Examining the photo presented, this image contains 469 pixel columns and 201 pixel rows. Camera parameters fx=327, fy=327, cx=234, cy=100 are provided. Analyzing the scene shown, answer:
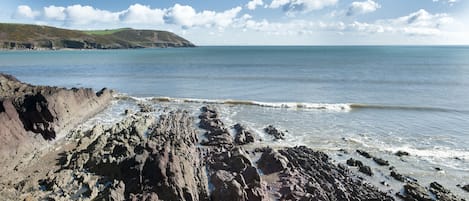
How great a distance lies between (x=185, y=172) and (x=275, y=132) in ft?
43.3

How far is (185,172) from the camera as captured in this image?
16.5 metres

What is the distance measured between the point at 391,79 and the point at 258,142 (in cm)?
5321

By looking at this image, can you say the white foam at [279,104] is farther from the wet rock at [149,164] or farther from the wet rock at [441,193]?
the wet rock at [441,193]

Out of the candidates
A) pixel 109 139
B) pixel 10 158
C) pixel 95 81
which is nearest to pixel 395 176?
pixel 109 139

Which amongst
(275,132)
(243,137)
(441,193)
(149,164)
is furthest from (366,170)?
(149,164)

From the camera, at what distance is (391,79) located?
68.8 meters

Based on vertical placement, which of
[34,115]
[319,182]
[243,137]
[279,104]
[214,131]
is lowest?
[319,182]

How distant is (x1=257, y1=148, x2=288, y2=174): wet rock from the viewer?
19612 mm

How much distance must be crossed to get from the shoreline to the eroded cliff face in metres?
1.30

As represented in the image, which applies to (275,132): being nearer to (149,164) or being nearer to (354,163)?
(354,163)

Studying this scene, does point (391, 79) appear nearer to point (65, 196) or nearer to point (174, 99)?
point (174, 99)

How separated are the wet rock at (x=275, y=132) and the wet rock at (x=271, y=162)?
20.0ft

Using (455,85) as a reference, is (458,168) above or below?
below

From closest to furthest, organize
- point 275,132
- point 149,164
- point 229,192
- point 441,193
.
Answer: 1. point 229,192
2. point 149,164
3. point 441,193
4. point 275,132
